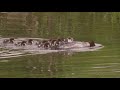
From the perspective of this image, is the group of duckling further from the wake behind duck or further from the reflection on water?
the reflection on water

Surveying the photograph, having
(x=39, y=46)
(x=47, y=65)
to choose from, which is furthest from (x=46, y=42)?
(x=47, y=65)

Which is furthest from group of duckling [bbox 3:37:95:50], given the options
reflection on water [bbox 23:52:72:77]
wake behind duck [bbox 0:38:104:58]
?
reflection on water [bbox 23:52:72:77]

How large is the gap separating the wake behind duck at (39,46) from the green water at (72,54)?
0.14 feet

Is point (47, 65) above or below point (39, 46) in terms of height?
below

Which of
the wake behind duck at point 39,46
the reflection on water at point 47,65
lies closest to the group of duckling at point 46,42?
the wake behind duck at point 39,46

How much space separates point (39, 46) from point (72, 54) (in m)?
0.34

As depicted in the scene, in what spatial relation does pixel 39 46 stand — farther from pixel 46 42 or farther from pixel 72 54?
pixel 72 54

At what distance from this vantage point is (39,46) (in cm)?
498

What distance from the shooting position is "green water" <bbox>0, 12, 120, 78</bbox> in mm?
4941

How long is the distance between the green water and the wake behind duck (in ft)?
0.14

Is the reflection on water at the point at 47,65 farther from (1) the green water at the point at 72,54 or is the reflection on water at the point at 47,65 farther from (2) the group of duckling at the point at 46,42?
(2) the group of duckling at the point at 46,42
